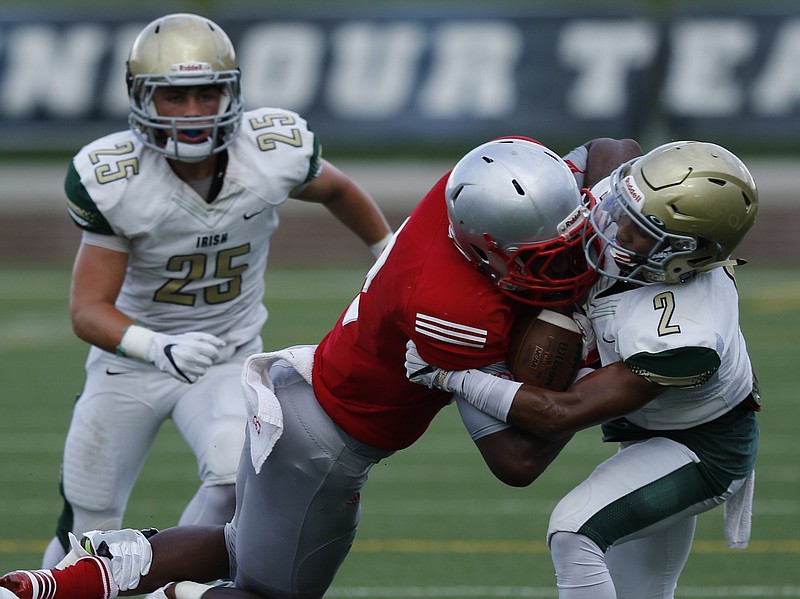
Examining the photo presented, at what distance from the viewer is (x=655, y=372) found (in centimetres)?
305

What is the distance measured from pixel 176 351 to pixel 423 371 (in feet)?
2.95

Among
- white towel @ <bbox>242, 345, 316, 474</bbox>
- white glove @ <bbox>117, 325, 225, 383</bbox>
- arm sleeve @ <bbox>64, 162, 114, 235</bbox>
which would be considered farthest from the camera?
arm sleeve @ <bbox>64, 162, 114, 235</bbox>

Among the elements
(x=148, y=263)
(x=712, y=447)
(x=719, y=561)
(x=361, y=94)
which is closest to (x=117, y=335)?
(x=148, y=263)

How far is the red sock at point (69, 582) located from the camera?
348cm

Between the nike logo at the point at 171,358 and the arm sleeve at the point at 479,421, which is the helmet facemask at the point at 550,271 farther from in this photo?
the nike logo at the point at 171,358

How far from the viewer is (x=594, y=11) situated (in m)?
13.6

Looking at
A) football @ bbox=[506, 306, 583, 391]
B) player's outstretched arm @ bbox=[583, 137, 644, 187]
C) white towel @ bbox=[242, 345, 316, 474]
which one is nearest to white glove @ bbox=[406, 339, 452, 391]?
football @ bbox=[506, 306, 583, 391]

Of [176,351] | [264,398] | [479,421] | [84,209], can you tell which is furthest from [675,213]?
[84,209]

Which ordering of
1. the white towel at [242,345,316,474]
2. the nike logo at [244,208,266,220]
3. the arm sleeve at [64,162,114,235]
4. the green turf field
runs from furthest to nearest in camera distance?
1. the green turf field
2. the nike logo at [244,208,266,220]
3. the arm sleeve at [64,162,114,235]
4. the white towel at [242,345,316,474]

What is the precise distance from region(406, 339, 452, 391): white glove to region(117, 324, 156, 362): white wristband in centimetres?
98

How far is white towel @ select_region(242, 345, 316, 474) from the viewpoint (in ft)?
11.1

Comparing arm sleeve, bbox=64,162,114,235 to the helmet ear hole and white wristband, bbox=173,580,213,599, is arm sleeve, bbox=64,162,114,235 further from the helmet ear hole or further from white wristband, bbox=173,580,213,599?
the helmet ear hole

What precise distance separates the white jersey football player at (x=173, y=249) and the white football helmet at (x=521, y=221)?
45.4 inches

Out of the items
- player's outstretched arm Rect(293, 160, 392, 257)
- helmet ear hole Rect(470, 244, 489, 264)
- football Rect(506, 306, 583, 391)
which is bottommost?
player's outstretched arm Rect(293, 160, 392, 257)
